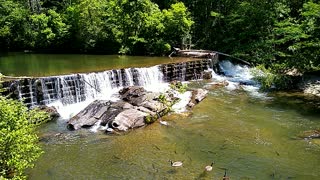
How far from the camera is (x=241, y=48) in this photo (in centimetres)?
2827

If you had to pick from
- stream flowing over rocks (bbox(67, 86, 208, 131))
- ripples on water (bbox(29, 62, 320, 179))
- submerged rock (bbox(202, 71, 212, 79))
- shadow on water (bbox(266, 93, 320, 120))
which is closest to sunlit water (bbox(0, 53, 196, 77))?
submerged rock (bbox(202, 71, 212, 79))

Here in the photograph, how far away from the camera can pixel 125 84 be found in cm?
2248

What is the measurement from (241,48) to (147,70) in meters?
8.87

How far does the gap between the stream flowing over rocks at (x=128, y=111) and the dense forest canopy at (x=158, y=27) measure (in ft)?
31.3

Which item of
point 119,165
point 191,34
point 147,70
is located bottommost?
point 119,165

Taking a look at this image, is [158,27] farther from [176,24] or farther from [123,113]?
[123,113]

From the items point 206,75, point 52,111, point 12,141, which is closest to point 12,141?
point 12,141

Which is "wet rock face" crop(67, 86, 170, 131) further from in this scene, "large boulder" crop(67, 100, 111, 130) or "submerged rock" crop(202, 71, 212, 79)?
"submerged rock" crop(202, 71, 212, 79)

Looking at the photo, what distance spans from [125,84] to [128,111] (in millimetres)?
6041

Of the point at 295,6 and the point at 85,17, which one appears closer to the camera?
the point at 295,6

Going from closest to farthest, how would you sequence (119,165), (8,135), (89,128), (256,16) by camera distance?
(8,135) → (119,165) → (89,128) → (256,16)

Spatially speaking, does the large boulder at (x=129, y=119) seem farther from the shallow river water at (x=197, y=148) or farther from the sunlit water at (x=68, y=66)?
the sunlit water at (x=68, y=66)

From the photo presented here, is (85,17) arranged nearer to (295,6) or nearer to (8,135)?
(295,6)

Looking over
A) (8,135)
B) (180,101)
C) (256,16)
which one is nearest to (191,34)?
(256,16)
